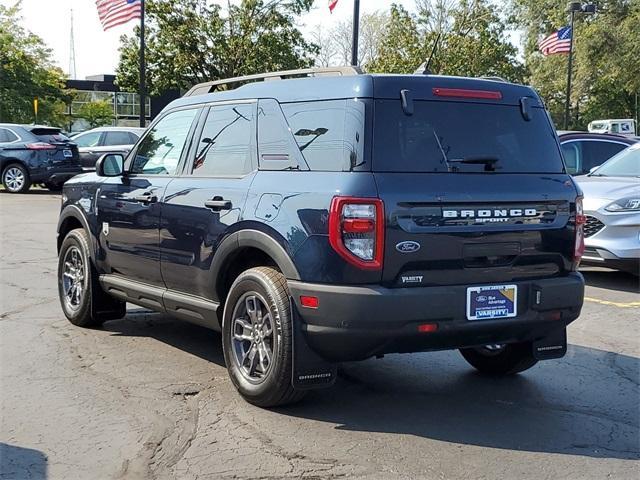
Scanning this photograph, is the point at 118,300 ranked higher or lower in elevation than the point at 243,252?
lower

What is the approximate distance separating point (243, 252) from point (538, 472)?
2.15 meters

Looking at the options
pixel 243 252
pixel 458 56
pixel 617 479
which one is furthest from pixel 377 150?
pixel 458 56

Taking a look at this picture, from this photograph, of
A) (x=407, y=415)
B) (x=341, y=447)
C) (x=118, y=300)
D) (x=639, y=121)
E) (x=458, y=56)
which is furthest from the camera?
(x=639, y=121)

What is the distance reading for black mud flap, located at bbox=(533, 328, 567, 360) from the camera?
4.96 metres

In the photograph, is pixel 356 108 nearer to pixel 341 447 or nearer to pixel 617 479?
pixel 341 447

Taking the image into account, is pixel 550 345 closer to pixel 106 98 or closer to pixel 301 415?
pixel 301 415

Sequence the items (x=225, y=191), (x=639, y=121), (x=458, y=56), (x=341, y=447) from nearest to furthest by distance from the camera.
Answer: (x=341, y=447), (x=225, y=191), (x=458, y=56), (x=639, y=121)

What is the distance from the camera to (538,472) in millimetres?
3846

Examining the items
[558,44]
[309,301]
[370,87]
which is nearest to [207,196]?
[309,301]

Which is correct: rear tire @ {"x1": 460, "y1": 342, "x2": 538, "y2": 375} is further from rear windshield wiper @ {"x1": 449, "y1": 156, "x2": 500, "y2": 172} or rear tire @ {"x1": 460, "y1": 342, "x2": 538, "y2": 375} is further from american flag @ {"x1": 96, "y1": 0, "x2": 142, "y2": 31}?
american flag @ {"x1": 96, "y1": 0, "x2": 142, "y2": 31}

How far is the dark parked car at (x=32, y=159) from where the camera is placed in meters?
19.4

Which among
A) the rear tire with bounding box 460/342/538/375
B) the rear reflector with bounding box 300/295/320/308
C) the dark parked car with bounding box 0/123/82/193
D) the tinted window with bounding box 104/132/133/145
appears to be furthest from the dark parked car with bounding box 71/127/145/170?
the rear reflector with bounding box 300/295/320/308

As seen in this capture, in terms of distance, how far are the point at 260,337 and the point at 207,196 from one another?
1051 mm

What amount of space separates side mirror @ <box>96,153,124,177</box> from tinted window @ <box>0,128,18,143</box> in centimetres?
1443
